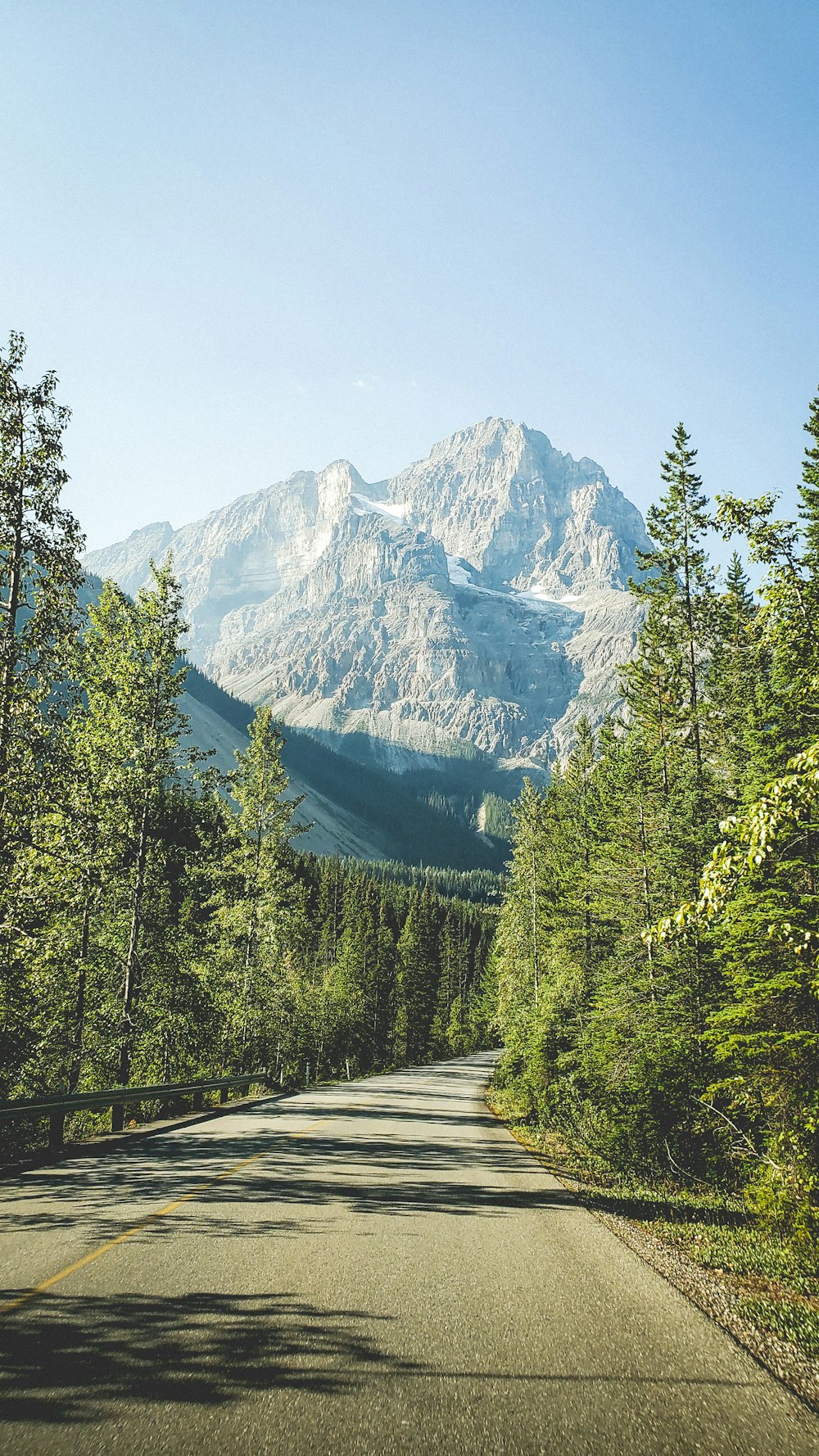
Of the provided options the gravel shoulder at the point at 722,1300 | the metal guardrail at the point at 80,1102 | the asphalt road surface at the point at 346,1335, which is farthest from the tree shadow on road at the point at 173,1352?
the metal guardrail at the point at 80,1102

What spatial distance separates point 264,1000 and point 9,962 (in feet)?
59.5

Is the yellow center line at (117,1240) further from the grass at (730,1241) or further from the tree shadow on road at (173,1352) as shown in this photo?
the grass at (730,1241)

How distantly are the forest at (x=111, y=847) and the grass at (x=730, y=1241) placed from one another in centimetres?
975

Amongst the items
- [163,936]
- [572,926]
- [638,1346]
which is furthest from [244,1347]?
[572,926]

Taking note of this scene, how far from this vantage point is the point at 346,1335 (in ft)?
16.8

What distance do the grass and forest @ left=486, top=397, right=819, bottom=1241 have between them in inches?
18.5

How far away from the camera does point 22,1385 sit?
13.8 feet

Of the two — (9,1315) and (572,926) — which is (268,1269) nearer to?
(9,1315)

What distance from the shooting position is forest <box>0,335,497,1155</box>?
12.6m

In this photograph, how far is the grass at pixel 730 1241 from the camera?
6418 millimetres

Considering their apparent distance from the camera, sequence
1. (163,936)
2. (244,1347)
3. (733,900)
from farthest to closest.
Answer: (163,936) → (733,900) → (244,1347)

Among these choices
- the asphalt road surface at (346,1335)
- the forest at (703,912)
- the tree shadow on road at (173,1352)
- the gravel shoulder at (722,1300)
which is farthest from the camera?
the forest at (703,912)

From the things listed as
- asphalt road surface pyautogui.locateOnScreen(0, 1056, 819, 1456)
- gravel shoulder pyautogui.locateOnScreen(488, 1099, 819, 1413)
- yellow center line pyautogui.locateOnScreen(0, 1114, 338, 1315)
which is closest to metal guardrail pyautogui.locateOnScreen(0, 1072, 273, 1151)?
asphalt road surface pyautogui.locateOnScreen(0, 1056, 819, 1456)

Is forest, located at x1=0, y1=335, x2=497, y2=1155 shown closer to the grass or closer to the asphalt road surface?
the asphalt road surface
